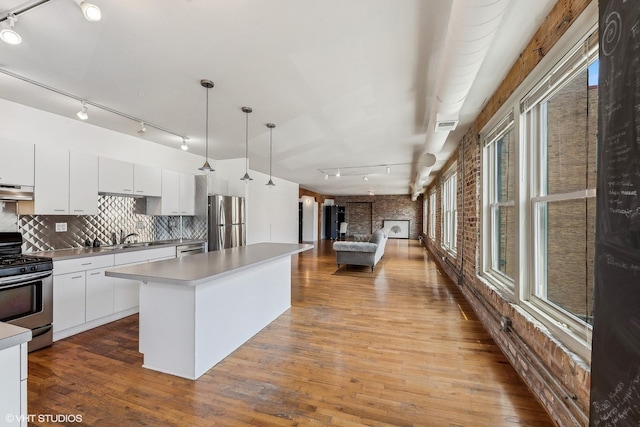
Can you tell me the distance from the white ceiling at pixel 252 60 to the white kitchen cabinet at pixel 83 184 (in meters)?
0.61

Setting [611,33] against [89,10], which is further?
[89,10]

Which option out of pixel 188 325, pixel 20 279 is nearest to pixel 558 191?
pixel 188 325

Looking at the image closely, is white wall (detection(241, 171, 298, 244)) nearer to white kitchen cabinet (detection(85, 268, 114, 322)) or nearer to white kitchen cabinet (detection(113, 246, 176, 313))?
white kitchen cabinet (detection(113, 246, 176, 313))

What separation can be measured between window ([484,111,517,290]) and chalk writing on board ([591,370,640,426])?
1923 millimetres

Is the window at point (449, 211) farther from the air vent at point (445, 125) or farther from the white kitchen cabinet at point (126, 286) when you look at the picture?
the white kitchen cabinet at point (126, 286)

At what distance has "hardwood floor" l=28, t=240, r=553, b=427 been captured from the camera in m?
1.79

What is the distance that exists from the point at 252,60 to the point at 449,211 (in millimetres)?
6064

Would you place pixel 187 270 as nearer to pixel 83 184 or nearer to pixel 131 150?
pixel 83 184

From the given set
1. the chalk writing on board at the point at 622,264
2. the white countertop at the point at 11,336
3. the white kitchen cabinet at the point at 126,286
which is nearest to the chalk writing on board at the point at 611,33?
the chalk writing on board at the point at 622,264

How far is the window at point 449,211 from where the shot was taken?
20.1ft

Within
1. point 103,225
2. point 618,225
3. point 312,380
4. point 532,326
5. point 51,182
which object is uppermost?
point 51,182

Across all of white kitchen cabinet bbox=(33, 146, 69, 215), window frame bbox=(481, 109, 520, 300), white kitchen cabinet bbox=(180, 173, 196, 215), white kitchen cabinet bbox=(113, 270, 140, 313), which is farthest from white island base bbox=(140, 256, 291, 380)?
window frame bbox=(481, 109, 520, 300)

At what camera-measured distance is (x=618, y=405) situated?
901mm

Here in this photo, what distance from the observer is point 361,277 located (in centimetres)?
579
